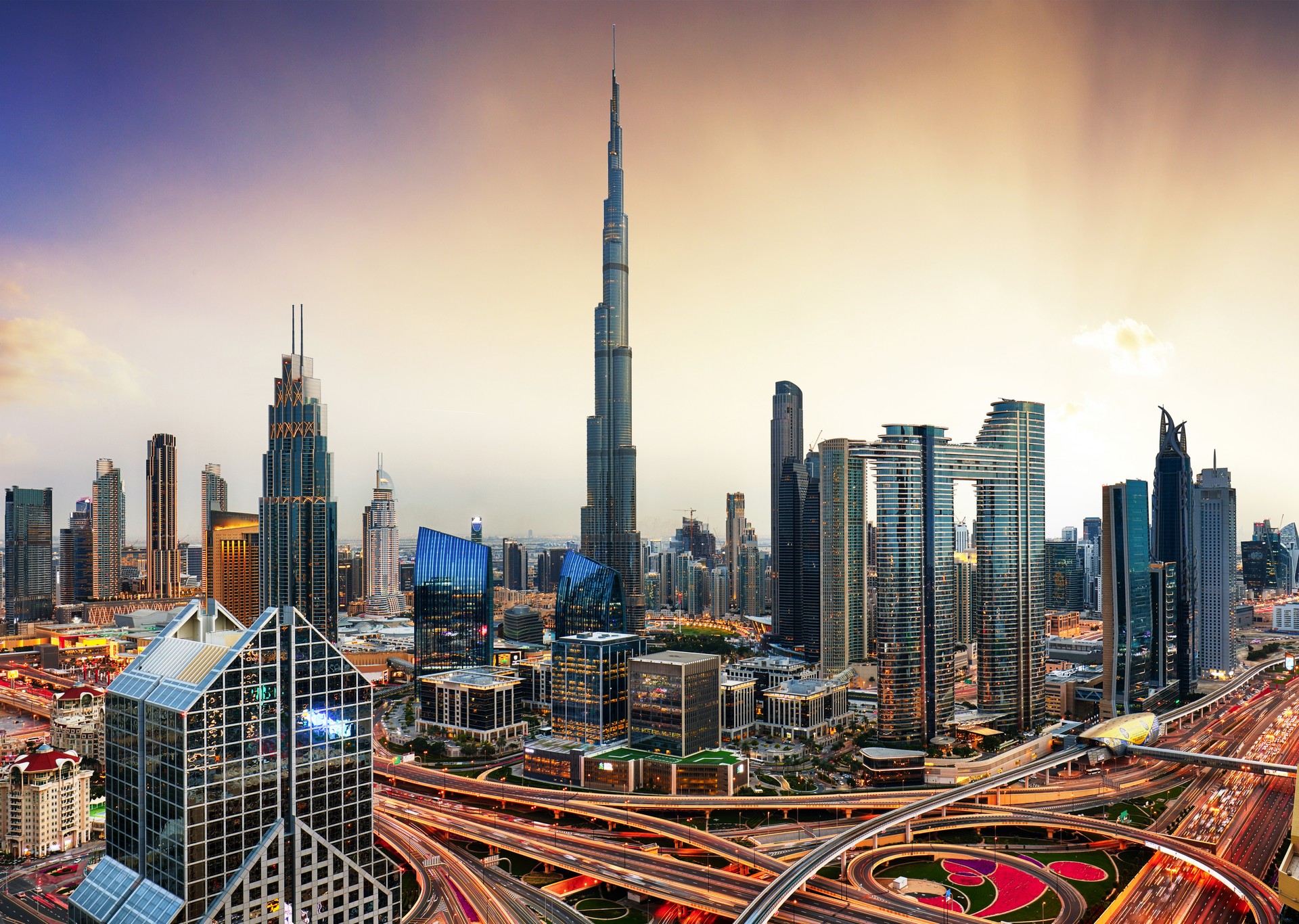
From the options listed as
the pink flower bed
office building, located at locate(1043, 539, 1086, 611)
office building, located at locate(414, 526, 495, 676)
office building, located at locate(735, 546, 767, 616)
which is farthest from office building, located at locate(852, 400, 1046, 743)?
office building, located at locate(735, 546, 767, 616)

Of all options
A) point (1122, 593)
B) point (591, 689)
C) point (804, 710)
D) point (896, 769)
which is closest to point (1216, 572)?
point (1122, 593)

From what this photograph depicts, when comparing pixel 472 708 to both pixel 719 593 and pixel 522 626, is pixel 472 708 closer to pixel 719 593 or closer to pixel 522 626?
pixel 522 626

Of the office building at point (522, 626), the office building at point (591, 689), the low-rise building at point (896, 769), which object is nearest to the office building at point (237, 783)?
the low-rise building at point (896, 769)

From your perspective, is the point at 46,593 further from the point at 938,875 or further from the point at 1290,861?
the point at 1290,861

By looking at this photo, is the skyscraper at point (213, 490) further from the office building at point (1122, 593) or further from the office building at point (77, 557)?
the office building at point (1122, 593)

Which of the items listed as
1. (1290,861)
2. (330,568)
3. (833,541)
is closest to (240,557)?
(330,568)
